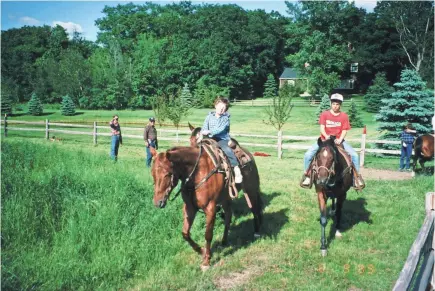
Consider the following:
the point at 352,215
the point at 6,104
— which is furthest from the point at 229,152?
the point at 6,104

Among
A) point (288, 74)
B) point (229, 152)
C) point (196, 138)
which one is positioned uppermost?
point (288, 74)

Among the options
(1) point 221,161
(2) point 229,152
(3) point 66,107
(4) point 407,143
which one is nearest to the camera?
(1) point 221,161

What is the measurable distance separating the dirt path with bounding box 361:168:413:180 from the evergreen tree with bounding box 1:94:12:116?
146 feet

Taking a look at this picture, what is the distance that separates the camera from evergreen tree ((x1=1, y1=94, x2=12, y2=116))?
46.0m

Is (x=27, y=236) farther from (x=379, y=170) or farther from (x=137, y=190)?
(x=379, y=170)

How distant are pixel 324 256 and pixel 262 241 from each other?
129 cm

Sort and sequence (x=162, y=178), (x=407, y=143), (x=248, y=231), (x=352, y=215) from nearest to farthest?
(x=162, y=178) < (x=248, y=231) < (x=352, y=215) < (x=407, y=143)

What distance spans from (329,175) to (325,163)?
0.24 m

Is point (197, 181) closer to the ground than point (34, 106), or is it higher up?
closer to the ground

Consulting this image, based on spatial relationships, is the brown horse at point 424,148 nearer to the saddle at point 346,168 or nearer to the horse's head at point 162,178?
the saddle at point 346,168

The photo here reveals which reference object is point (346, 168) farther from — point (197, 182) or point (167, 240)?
point (167, 240)

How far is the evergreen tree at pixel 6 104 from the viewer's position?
1810 inches

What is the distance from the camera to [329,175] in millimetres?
7012

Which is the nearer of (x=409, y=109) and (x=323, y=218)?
(x=323, y=218)
